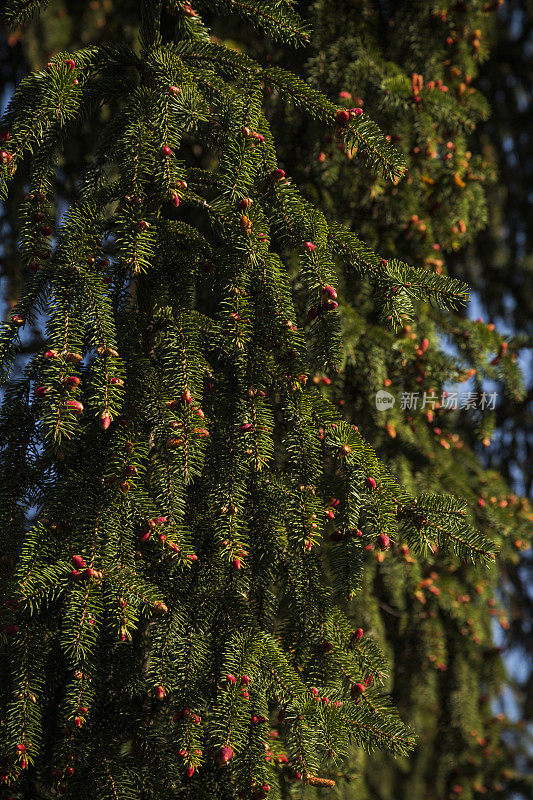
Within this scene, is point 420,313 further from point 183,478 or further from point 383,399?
point 183,478

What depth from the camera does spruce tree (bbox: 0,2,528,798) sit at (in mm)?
762

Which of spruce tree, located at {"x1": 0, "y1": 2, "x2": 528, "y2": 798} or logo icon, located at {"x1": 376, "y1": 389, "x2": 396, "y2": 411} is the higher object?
logo icon, located at {"x1": 376, "y1": 389, "x2": 396, "y2": 411}

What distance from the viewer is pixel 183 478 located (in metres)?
0.79

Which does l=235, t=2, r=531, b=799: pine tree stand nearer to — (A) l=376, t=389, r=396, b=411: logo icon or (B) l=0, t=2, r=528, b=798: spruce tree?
(A) l=376, t=389, r=396, b=411: logo icon

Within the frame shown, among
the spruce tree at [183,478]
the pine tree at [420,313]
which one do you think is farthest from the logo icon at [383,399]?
the spruce tree at [183,478]

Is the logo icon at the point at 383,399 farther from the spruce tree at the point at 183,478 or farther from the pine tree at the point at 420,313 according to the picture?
the spruce tree at the point at 183,478

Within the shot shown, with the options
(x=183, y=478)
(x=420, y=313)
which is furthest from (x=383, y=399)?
(x=183, y=478)

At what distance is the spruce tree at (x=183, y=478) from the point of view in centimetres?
76

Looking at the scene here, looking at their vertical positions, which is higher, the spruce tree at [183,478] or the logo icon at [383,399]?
the logo icon at [383,399]

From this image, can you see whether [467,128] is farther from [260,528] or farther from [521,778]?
[521,778]

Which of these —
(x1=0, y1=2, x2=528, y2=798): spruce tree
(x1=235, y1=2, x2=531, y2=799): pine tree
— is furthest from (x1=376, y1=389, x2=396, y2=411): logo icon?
(x1=0, y1=2, x2=528, y2=798): spruce tree

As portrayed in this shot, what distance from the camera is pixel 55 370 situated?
75 centimetres

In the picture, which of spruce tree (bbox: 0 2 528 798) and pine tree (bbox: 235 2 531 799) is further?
pine tree (bbox: 235 2 531 799)

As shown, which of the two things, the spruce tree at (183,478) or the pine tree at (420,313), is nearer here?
the spruce tree at (183,478)
